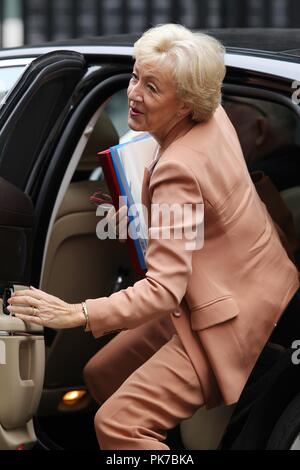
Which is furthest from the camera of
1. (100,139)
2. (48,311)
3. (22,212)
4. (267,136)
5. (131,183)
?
(267,136)

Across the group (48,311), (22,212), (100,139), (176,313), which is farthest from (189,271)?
(100,139)

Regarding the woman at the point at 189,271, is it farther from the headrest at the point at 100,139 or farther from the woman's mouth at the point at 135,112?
the headrest at the point at 100,139

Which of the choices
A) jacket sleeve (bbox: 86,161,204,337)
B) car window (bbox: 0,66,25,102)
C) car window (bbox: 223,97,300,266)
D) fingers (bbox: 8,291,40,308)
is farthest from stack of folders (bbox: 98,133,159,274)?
car window (bbox: 223,97,300,266)

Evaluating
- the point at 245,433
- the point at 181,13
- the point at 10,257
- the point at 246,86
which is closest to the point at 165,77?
the point at 246,86

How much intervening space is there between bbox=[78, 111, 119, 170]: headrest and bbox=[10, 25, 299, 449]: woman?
0.87 meters

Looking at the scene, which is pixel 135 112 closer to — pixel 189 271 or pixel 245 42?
pixel 189 271

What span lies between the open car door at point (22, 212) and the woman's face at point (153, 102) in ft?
1.39

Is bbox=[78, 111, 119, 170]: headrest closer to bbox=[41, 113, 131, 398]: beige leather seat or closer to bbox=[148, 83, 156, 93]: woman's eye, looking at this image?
bbox=[41, 113, 131, 398]: beige leather seat

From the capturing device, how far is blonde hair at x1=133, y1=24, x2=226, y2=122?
10.0 feet

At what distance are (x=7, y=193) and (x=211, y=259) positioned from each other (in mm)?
587

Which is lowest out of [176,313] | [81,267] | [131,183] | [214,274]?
[81,267]

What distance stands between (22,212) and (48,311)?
46 centimetres

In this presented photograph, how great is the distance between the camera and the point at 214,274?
10.4 feet

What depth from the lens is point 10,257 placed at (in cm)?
336
